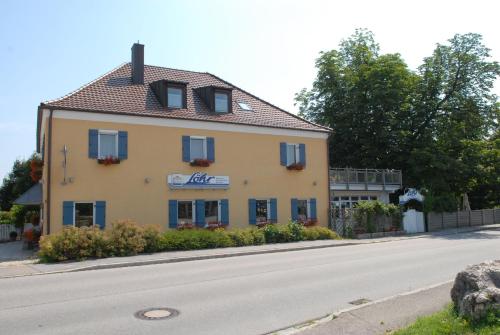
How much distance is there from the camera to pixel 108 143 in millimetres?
21094

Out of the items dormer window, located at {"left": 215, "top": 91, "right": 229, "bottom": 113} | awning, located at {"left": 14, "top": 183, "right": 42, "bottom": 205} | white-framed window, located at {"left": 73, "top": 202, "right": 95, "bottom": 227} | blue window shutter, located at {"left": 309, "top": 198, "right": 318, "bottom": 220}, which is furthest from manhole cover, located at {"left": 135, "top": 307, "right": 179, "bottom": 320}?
blue window shutter, located at {"left": 309, "top": 198, "right": 318, "bottom": 220}

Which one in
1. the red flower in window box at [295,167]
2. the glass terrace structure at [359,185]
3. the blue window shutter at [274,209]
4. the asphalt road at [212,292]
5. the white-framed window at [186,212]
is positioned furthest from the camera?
the glass terrace structure at [359,185]

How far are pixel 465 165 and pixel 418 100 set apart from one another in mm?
6460

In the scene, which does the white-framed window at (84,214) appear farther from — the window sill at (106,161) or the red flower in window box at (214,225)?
the red flower in window box at (214,225)

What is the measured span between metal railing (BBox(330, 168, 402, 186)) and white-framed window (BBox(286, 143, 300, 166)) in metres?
4.77

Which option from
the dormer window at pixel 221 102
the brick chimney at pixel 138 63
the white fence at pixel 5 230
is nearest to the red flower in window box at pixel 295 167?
the dormer window at pixel 221 102

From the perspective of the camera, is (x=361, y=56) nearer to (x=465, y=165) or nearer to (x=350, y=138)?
(x=350, y=138)

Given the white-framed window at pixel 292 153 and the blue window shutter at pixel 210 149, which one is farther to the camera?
the white-framed window at pixel 292 153

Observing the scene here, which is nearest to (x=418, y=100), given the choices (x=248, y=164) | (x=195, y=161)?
(x=248, y=164)

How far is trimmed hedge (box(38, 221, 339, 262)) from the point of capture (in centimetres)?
1617

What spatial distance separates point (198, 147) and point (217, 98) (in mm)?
3189

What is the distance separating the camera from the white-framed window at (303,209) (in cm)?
2662

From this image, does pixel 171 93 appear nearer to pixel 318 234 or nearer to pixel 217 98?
pixel 217 98

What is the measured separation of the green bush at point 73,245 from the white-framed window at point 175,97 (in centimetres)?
842
